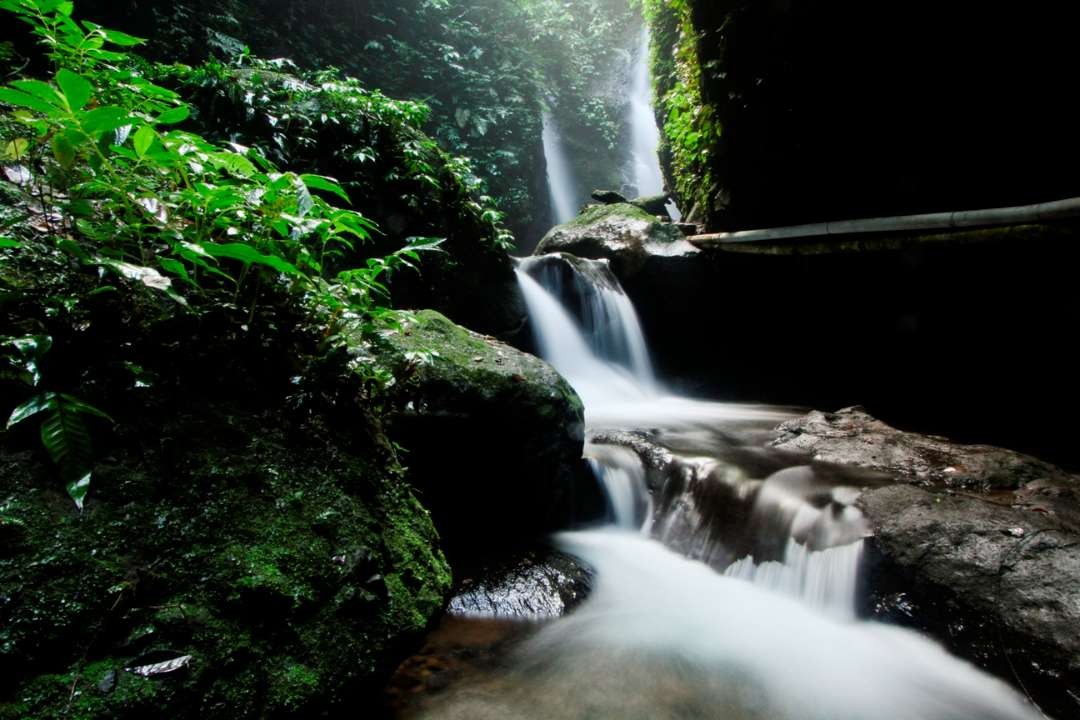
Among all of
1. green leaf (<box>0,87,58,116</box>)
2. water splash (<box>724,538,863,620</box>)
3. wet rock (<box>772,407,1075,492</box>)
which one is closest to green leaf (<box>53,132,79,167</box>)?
green leaf (<box>0,87,58,116</box>)

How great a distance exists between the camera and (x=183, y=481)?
1530 mm

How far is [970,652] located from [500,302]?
19.6 feet

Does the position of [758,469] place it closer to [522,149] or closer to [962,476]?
[962,476]

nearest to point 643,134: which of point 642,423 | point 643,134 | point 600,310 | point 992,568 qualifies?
point 643,134

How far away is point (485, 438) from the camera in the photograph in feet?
11.7

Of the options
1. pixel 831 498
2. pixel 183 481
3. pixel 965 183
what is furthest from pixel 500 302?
pixel 183 481

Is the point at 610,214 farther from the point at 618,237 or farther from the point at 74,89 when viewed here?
the point at 74,89

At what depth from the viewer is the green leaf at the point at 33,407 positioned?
48.9 inches

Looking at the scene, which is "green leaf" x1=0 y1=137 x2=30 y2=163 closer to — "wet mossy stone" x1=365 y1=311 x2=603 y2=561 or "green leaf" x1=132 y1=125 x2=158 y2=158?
"green leaf" x1=132 y1=125 x2=158 y2=158

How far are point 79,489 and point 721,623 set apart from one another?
319 cm

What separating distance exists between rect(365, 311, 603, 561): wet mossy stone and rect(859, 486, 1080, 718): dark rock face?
2204mm

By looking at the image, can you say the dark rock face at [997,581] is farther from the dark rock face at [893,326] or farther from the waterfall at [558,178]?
the waterfall at [558,178]

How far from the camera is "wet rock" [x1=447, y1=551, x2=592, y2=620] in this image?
2.93 metres

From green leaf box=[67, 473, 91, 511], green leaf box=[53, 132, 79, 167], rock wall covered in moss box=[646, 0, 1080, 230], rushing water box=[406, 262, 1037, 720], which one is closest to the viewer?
green leaf box=[67, 473, 91, 511]
